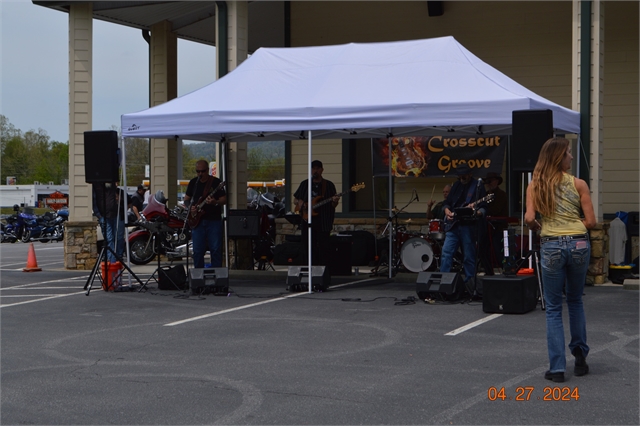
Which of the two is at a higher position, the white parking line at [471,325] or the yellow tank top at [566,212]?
the yellow tank top at [566,212]

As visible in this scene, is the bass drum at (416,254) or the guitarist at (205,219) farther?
the bass drum at (416,254)

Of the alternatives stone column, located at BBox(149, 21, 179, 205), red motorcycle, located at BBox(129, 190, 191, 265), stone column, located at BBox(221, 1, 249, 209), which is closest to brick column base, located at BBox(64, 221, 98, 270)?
red motorcycle, located at BBox(129, 190, 191, 265)

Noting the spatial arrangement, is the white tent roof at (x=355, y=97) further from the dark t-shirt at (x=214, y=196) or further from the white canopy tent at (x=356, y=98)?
the dark t-shirt at (x=214, y=196)

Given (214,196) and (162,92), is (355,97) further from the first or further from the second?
(162,92)

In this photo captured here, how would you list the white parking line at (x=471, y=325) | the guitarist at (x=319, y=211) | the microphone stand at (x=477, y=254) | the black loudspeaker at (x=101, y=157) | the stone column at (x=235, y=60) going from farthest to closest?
the stone column at (x=235, y=60)
the guitarist at (x=319, y=211)
the black loudspeaker at (x=101, y=157)
the microphone stand at (x=477, y=254)
the white parking line at (x=471, y=325)

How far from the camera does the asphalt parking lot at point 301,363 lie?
5.53 metres

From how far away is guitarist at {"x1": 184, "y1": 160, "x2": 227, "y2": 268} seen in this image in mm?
12757

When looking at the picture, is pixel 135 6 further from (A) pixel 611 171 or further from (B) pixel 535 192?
(B) pixel 535 192

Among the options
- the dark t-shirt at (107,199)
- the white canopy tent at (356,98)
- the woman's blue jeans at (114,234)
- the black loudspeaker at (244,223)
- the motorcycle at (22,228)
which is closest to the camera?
the white canopy tent at (356,98)

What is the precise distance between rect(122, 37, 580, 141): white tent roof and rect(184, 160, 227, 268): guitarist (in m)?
0.77

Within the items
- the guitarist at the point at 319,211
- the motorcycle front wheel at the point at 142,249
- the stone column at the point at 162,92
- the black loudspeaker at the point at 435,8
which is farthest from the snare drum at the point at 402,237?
the stone column at the point at 162,92

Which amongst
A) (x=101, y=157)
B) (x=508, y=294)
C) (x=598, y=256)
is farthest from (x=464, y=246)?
(x=101, y=157)

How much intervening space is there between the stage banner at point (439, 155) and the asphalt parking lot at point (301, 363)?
5237 mm

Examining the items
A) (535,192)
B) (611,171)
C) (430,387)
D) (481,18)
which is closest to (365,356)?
(430,387)
